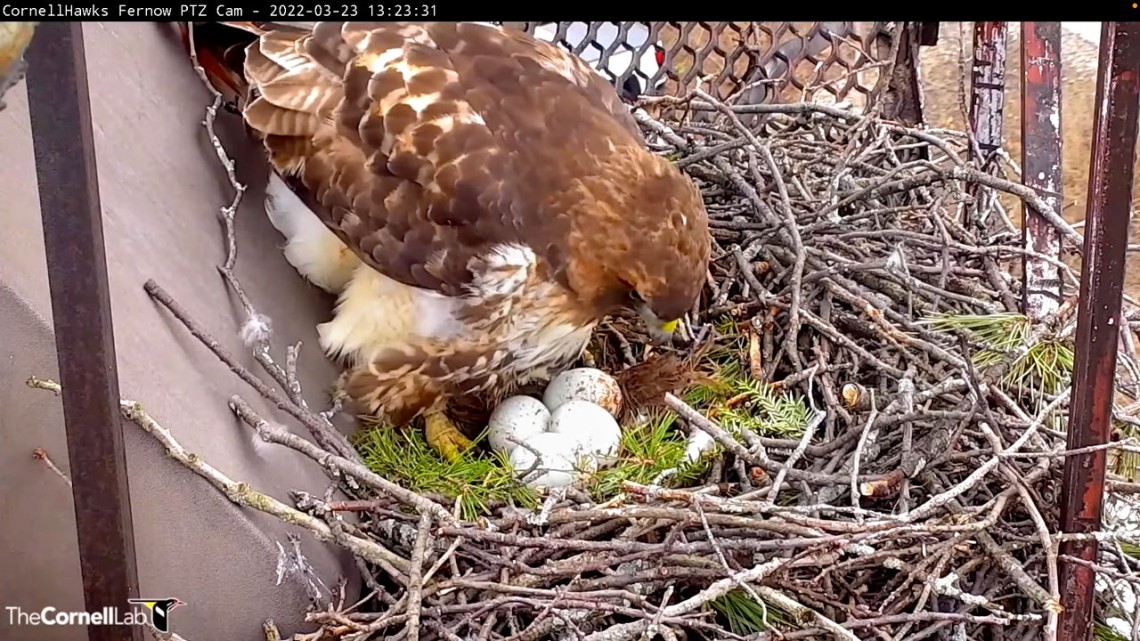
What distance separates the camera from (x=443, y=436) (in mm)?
2039

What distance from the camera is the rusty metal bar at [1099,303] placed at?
0.98m

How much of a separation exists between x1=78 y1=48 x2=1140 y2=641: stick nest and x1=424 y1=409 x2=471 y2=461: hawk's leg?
0.18m

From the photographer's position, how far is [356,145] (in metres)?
1.75

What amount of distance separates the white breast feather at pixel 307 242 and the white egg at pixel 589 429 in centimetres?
52

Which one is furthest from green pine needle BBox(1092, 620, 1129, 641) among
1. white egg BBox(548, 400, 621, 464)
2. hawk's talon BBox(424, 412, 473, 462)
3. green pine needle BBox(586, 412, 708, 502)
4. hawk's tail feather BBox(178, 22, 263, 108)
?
hawk's tail feather BBox(178, 22, 263, 108)

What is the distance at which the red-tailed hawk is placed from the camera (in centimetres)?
173

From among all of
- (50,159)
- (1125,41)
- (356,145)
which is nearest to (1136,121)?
(1125,41)

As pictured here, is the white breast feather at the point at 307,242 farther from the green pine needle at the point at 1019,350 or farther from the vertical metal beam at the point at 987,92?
the vertical metal beam at the point at 987,92

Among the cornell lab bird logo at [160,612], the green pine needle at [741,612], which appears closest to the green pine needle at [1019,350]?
the green pine needle at [741,612]

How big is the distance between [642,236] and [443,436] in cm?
64

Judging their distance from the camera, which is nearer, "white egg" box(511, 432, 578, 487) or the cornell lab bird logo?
the cornell lab bird logo

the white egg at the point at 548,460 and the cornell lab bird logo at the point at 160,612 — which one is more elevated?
the cornell lab bird logo at the point at 160,612

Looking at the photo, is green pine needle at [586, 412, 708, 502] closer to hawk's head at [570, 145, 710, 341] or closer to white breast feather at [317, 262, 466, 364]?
hawk's head at [570, 145, 710, 341]

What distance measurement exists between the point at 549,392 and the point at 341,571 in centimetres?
63
